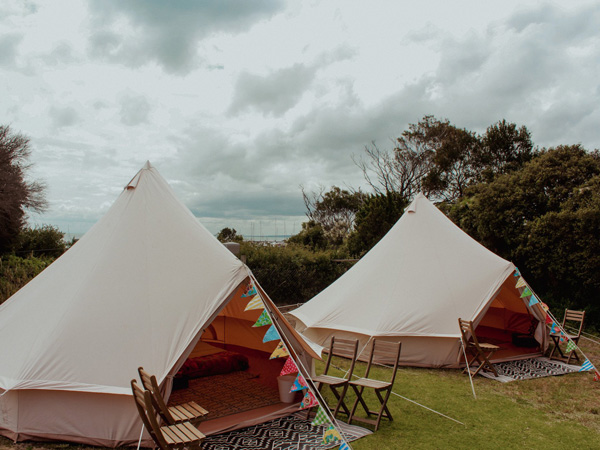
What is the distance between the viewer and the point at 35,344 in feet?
14.4

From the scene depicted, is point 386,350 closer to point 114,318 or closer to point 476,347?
point 476,347

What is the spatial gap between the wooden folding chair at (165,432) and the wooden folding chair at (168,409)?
103mm

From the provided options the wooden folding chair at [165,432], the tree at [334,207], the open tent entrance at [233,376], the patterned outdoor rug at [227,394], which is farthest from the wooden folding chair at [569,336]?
the tree at [334,207]

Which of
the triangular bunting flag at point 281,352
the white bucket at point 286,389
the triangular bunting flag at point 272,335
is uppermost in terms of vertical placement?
the triangular bunting flag at point 272,335

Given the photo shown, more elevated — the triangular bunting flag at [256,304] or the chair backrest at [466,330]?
the triangular bunting flag at [256,304]

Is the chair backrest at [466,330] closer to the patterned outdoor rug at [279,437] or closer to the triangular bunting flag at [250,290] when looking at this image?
the patterned outdoor rug at [279,437]

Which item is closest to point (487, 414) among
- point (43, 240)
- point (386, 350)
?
point (386, 350)

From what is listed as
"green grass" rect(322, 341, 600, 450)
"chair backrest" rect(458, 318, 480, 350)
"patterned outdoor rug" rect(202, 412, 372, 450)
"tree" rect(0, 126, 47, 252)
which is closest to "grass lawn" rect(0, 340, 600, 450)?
"green grass" rect(322, 341, 600, 450)

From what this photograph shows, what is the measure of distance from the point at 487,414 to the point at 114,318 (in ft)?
13.8

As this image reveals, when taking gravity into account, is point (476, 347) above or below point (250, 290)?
below

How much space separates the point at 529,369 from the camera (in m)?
7.18

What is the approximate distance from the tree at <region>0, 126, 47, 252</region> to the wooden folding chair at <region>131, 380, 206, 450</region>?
426 inches

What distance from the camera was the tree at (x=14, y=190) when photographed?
12430mm

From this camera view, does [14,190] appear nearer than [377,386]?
No
